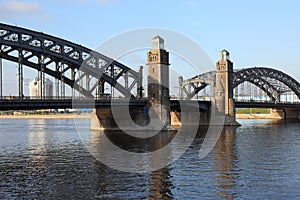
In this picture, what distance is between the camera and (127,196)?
3044 cm

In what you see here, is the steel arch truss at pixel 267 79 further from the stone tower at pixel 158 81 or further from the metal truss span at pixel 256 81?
the stone tower at pixel 158 81

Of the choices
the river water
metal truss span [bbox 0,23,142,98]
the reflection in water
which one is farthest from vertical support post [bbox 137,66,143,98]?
the river water

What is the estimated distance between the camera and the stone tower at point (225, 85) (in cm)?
11698

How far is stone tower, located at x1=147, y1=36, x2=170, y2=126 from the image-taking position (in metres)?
93.9

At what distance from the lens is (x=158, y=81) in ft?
308

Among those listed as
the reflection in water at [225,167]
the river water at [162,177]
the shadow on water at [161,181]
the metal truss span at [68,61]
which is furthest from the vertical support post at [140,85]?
the shadow on water at [161,181]

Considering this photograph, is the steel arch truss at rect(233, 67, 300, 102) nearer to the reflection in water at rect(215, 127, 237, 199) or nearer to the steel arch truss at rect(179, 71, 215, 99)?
the steel arch truss at rect(179, 71, 215, 99)

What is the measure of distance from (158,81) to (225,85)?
1276 inches

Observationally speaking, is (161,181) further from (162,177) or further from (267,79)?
(267,79)

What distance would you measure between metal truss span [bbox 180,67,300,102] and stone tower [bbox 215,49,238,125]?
206 inches

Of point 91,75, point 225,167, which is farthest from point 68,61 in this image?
point 225,167

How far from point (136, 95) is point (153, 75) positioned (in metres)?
13.7

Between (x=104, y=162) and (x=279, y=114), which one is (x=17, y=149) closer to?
(x=104, y=162)

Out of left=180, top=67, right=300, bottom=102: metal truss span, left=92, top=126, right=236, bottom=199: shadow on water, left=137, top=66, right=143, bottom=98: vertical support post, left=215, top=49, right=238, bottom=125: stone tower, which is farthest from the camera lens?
left=180, top=67, right=300, bottom=102: metal truss span
